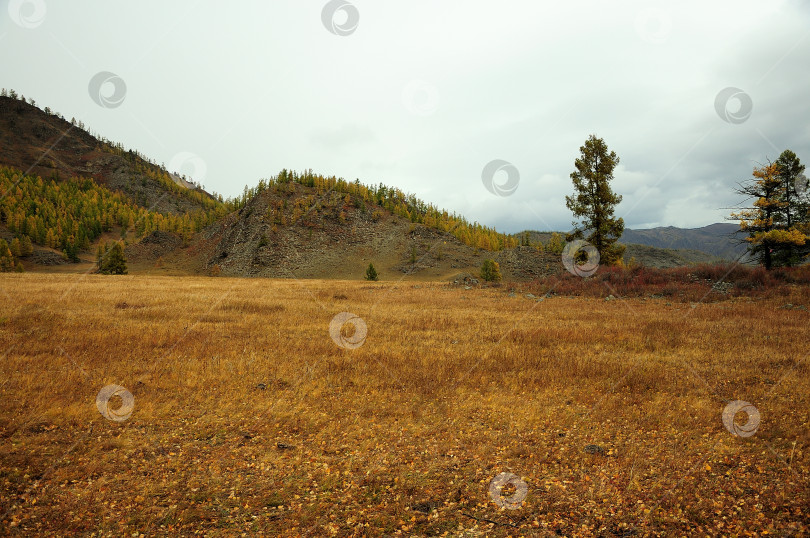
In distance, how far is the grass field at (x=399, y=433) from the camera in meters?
5.48

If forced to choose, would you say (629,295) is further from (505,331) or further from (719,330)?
(505,331)

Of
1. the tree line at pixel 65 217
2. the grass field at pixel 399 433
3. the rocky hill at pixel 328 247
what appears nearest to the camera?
the grass field at pixel 399 433

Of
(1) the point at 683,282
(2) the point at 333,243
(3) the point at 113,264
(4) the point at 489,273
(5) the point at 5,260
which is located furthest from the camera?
(2) the point at 333,243

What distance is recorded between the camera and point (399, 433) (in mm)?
8195

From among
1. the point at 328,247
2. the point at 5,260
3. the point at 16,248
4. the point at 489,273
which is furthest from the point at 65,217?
the point at 489,273

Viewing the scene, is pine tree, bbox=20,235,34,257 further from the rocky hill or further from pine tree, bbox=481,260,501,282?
pine tree, bbox=481,260,501,282

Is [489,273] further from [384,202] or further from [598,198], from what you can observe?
[384,202]

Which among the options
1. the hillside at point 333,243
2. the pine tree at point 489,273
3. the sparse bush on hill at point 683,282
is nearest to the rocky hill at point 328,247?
the hillside at point 333,243

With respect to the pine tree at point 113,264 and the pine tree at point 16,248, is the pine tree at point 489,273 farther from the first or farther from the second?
the pine tree at point 16,248

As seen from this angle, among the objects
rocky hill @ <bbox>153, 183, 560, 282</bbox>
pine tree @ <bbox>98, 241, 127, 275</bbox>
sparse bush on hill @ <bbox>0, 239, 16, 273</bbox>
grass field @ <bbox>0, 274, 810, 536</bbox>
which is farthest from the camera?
rocky hill @ <bbox>153, 183, 560, 282</bbox>

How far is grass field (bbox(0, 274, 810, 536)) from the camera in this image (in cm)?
548

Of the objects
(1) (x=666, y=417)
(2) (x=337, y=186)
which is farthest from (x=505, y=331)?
(2) (x=337, y=186)

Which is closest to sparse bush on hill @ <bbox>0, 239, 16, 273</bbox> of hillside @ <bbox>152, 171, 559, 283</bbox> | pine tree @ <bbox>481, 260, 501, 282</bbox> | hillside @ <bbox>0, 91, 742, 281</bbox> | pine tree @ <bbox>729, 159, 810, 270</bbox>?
hillside @ <bbox>0, 91, 742, 281</bbox>

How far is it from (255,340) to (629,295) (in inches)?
1158
